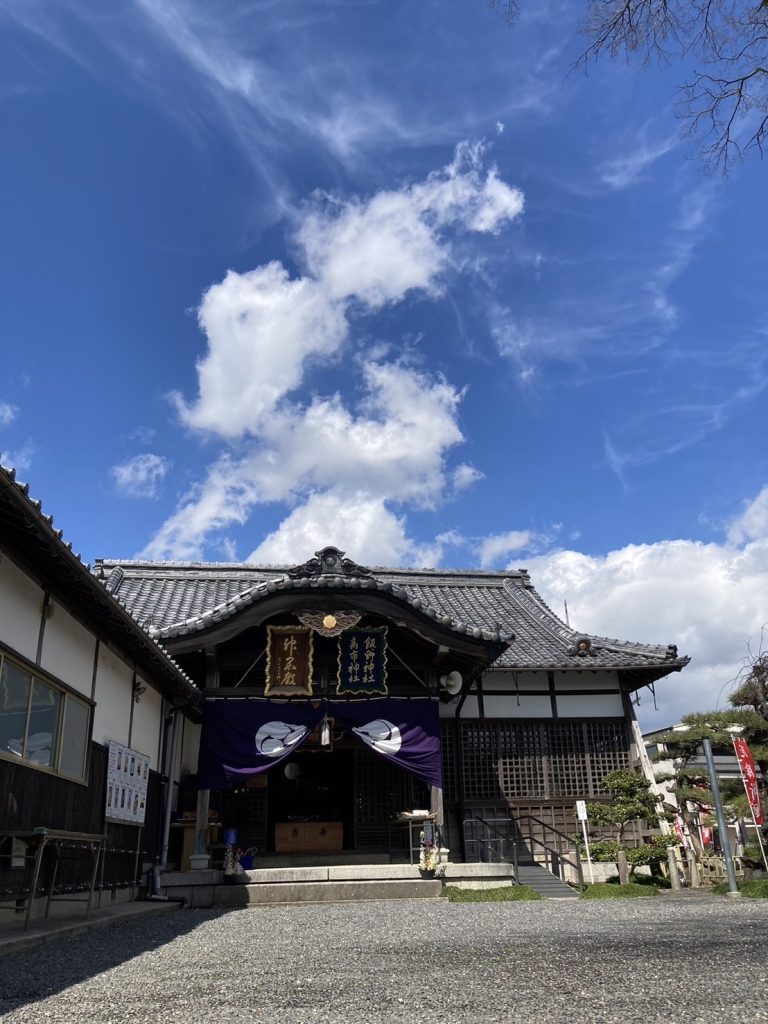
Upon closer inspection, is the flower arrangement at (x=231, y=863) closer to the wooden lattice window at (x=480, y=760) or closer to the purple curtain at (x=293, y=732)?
the purple curtain at (x=293, y=732)

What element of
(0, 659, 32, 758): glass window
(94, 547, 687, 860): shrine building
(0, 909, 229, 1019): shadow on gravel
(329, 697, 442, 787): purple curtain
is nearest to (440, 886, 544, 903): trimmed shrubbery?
(94, 547, 687, 860): shrine building

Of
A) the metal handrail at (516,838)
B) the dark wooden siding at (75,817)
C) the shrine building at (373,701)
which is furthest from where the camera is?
the metal handrail at (516,838)

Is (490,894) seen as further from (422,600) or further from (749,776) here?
(422,600)

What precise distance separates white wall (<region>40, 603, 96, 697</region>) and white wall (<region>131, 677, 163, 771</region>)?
2.49m

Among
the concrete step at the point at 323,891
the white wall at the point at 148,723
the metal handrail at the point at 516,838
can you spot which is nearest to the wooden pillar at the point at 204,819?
the concrete step at the point at 323,891

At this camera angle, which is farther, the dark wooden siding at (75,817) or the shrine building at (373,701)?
the shrine building at (373,701)

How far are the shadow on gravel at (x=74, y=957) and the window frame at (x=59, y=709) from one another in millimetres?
1776

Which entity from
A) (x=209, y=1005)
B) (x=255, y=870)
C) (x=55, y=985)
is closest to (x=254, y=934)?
(x=55, y=985)

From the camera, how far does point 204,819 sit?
13773mm

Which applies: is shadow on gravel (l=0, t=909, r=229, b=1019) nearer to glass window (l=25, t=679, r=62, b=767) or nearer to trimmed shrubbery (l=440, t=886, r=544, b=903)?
glass window (l=25, t=679, r=62, b=767)

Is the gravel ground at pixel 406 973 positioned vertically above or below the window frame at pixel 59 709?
below

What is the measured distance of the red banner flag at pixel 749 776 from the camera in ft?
46.0

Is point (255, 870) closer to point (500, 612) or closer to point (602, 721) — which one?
point (602, 721)

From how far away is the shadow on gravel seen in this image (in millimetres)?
5062
